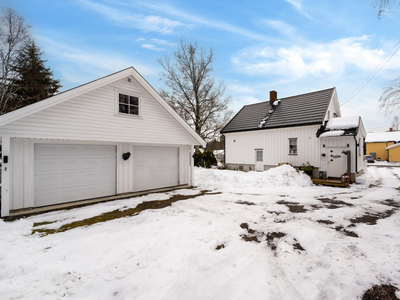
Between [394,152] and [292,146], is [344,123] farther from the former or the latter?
[394,152]

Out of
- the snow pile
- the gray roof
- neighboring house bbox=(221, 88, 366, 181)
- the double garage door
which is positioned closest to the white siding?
neighboring house bbox=(221, 88, 366, 181)

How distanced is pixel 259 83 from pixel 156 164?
19170 millimetres

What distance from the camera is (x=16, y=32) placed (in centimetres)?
1370

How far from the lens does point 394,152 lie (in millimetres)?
30391

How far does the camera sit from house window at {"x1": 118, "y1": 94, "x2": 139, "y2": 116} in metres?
8.60

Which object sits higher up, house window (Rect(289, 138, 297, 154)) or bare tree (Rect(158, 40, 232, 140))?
bare tree (Rect(158, 40, 232, 140))

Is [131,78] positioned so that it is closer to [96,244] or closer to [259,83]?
[96,244]

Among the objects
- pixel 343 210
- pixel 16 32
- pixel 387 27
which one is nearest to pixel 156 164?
pixel 343 210

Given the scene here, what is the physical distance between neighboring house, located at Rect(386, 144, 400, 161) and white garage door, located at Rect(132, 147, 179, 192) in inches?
1493

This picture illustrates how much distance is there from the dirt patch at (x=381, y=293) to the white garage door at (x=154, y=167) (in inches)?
347

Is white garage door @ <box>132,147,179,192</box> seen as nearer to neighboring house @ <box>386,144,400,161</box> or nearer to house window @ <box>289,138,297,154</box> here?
house window @ <box>289,138,297,154</box>

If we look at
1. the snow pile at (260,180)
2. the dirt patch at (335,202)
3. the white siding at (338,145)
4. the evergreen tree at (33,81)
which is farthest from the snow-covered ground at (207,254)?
the evergreen tree at (33,81)

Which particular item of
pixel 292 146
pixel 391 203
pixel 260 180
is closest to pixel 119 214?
pixel 260 180

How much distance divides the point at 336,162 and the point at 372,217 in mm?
7943
